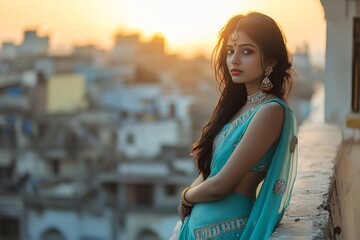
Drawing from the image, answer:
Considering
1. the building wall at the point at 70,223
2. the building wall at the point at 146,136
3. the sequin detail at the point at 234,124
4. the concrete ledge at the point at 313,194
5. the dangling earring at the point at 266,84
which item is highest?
the dangling earring at the point at 266,84

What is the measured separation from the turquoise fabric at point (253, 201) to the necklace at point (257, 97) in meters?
0.06

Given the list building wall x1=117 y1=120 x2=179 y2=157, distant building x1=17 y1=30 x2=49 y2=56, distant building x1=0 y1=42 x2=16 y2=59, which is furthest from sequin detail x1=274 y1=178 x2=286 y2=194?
A: distant building x1=0 y1=42 x2=16 y2=59

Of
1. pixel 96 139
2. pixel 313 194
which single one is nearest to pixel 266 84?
pixel 313 194

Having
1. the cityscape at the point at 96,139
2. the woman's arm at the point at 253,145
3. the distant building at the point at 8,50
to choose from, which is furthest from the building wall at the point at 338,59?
the distant building at the point at 8,50

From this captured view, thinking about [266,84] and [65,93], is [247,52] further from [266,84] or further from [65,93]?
[65,93]

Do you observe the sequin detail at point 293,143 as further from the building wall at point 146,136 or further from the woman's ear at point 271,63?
the building wall at point 146,136

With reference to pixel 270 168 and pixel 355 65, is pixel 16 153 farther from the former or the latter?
pixel 270 168

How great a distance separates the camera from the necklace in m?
2.10

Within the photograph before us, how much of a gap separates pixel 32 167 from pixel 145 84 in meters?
6.10

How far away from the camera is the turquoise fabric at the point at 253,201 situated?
2.00 m

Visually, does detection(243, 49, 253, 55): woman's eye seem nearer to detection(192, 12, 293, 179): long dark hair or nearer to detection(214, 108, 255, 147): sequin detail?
detection(192, 12, 293, 179): long dark hair

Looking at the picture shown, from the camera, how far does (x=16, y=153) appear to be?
83.6ft

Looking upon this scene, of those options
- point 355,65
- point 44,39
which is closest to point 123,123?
point 44,39

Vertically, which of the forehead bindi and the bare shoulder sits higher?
the forehead bindi
